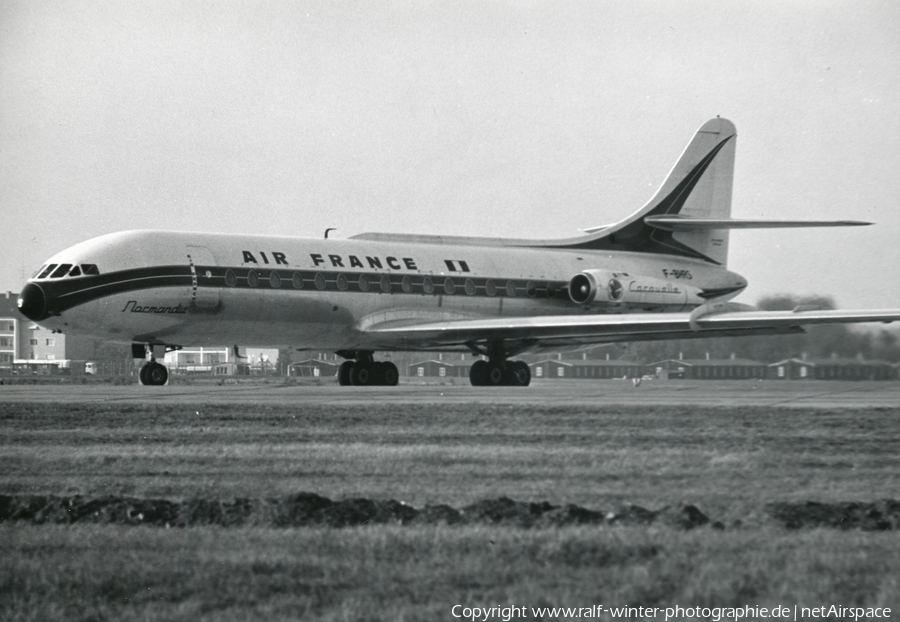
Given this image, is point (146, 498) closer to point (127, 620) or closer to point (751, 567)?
point (127, 620)

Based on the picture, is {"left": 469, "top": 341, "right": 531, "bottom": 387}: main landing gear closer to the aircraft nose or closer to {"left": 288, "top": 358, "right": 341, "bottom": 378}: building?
the aircraft nose

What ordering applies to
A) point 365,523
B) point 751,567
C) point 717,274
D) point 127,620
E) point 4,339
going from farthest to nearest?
point 4,339 < point 717,274 < point 365,523 < point 751,567 < point 127,620

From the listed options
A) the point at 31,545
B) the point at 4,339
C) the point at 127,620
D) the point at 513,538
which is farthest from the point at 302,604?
the point at 4,339

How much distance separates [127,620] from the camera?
302 inches

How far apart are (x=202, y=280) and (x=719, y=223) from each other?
601 inches

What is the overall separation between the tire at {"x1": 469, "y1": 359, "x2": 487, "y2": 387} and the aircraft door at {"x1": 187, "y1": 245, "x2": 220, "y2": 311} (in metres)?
7.38

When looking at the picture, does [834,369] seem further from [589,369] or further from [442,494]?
[442,494]

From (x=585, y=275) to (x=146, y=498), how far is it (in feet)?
84.1

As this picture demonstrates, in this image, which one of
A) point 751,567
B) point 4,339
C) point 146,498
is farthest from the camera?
point 4,339

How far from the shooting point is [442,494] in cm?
1113

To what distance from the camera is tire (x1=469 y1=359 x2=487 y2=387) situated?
32625 mm

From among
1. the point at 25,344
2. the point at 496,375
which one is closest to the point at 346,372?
the point at 496,375

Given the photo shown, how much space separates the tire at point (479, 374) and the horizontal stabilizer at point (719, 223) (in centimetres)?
830

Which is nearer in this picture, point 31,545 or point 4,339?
point 31,545
